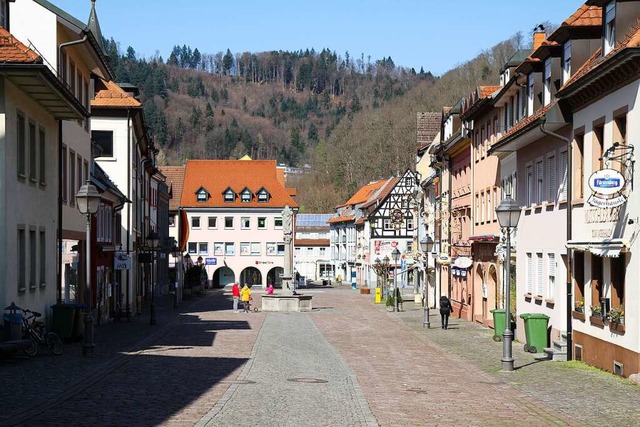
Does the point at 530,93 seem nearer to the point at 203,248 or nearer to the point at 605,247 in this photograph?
the point at 605,247

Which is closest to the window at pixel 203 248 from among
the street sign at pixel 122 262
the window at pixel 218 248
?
the window at pixel 218 248

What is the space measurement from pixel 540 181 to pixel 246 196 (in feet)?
250

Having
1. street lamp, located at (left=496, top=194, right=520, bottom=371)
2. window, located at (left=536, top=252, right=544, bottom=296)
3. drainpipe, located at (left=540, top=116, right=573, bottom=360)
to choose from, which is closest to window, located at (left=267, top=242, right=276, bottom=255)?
window, located at (left=536, top=252, right=544, bottom=296)

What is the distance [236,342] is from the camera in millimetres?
31984

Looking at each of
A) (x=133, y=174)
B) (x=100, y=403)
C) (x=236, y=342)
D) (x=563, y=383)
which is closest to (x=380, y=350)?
(x=236, y=342)

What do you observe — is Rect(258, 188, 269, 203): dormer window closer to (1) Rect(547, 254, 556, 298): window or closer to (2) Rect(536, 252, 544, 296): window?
(2) Rect(536, 252, 544, 296): window

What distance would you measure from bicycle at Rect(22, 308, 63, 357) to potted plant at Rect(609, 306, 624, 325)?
39.8ft

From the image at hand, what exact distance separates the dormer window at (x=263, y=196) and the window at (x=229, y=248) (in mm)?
4991

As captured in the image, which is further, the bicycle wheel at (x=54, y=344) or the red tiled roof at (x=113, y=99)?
the red tiled roof at (x=113, y=99)

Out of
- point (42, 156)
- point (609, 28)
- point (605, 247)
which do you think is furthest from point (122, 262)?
point (605, 247)

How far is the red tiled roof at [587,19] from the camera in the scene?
2550cm

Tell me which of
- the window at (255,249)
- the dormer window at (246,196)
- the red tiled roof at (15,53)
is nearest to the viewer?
the red tiled roof at (15,53)

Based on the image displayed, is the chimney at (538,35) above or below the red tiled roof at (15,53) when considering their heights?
above

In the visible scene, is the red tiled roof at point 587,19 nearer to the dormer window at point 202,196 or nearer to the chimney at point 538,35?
the chimney at point 538,35
